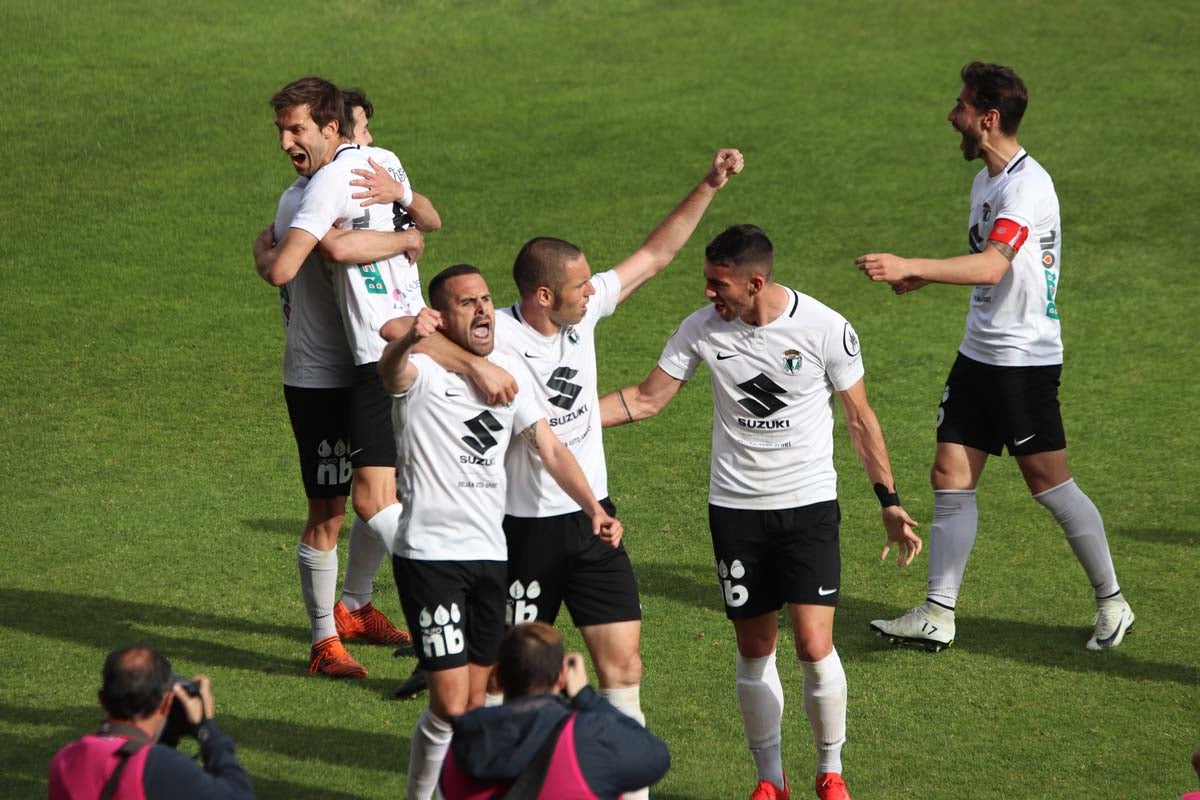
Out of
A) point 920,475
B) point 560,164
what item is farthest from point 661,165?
point 920,475

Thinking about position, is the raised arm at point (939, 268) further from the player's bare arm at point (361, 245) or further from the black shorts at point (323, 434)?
the black shorts at point (323, 434)

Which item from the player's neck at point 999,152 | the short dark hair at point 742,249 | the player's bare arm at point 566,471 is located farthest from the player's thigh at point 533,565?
the player's neck at point 999,152

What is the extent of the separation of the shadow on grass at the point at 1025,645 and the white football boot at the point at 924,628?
6cm

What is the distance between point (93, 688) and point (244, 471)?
2815 mm

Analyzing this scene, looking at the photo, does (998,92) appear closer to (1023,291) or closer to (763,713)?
(1023,291)

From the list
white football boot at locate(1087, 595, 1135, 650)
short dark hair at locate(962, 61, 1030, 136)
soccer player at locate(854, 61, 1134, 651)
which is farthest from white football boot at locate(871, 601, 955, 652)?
short dark hair at locate(962, 61, 1030, 136)

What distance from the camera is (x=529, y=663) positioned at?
12.4 feet

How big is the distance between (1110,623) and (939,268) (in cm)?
201

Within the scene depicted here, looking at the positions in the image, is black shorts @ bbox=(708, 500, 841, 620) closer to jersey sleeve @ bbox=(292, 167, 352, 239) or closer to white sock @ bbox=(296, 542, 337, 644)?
white sock @ bbox=(296, 542, 337, 644)

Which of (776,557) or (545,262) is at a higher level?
(545,262)

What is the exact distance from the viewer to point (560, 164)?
14.4m

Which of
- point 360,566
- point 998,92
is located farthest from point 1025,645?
point 360,566

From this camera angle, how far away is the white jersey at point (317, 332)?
257 inches

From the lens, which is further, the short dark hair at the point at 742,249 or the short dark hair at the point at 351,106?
the short dark hair at the point at 351,106
